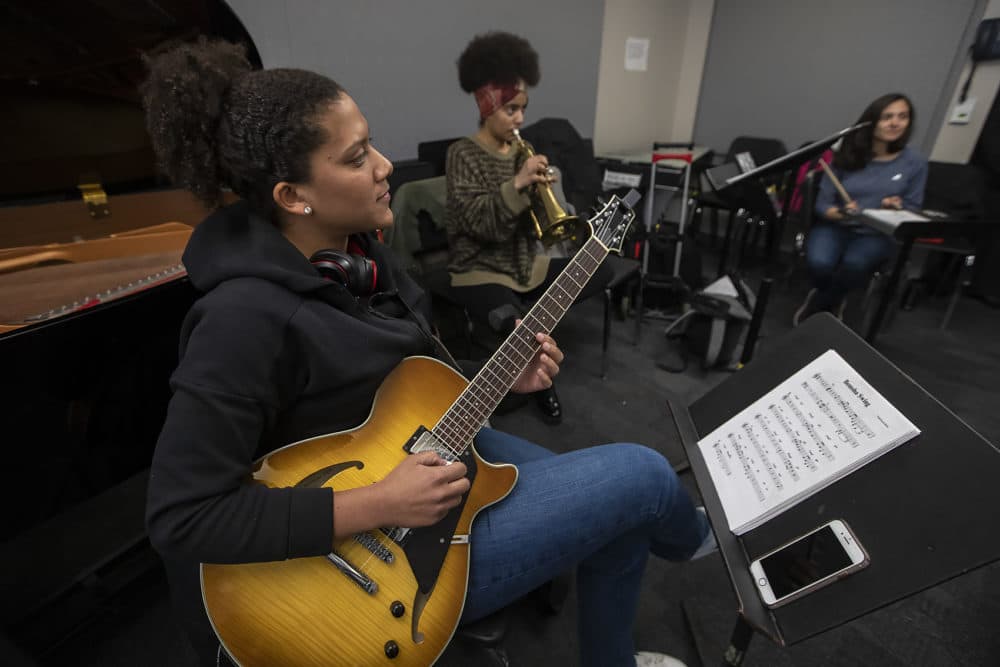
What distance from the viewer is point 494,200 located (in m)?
1.98

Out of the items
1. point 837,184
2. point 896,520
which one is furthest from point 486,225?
point 837,184

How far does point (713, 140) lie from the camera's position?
15.7ft

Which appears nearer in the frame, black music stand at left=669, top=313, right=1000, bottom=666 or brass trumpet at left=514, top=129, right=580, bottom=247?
black music stand at left=669, top=313, right=1000, bottom=666

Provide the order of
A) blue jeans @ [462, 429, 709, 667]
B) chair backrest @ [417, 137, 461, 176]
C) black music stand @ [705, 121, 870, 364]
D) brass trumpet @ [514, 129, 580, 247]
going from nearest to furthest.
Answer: blue jeans @ [462, 429, 709, 667]
black music stand @ [705, 121, 870, 364]
brass trumpet @ [514, 129, 580, 247]
chair backrest @ [417, 137, 461, 176]

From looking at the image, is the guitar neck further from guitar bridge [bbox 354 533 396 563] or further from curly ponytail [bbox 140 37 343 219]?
curly ponytail [bbox 140 37 343 219]

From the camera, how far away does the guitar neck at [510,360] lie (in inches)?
36.9

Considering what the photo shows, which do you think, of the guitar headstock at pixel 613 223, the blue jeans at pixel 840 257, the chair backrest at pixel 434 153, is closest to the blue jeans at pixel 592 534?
the guitar headstock at pixel 613 223

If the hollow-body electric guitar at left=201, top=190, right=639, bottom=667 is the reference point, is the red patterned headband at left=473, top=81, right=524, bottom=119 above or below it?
above

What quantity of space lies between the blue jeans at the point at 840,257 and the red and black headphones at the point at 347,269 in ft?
10.0

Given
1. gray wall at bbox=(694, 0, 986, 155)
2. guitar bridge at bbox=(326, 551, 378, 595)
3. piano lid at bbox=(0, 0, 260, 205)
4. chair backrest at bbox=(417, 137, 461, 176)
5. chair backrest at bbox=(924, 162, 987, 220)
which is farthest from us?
gray wall at bbox=(694, 0, 986, 155)

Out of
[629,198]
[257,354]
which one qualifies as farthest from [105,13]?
[629,198]

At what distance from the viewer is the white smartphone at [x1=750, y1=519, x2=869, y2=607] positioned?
0.71 m

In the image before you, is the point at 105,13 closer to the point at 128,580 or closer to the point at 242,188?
the point at 242,188

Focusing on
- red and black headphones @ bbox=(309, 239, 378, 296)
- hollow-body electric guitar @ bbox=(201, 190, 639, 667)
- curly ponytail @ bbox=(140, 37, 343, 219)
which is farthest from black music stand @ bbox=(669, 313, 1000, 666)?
curly ponytail @ bbox=(140, 37, 343, 219)
